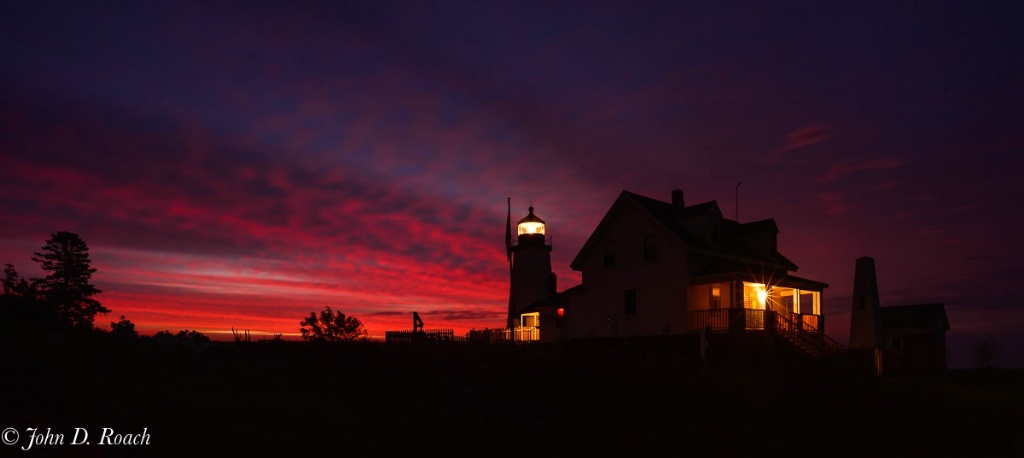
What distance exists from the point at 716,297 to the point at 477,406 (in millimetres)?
19696

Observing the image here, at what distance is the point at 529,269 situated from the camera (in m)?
52.6

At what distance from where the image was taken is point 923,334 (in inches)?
2219

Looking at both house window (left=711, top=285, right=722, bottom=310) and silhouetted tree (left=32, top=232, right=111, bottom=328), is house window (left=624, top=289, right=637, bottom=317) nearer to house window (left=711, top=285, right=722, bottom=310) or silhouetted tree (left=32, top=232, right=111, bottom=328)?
house window (left=711, top=285, right=722, bottom=310)

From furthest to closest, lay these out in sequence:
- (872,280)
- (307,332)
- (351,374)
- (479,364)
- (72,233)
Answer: (307,332), (72,233), (872,280), (479,364), (351,374)

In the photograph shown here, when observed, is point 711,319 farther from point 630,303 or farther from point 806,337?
point 630,303

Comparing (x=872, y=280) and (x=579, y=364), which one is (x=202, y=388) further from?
(x=872, y=280)

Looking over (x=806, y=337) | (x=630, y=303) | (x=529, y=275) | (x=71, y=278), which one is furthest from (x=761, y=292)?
(x=71, y=278)

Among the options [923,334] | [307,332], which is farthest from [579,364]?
[307,332]

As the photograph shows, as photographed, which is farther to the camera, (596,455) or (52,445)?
(596,455)

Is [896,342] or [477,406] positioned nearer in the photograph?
[477,406]

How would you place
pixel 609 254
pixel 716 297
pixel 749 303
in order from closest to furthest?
pixel 716 297
pixel 749 303
pixel 609 254

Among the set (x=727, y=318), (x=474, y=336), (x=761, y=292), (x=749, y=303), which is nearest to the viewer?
(x=727, y=318)

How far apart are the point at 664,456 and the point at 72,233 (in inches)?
2208

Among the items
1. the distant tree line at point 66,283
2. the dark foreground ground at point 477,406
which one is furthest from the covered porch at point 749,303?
the distant tree line at point 66,283
